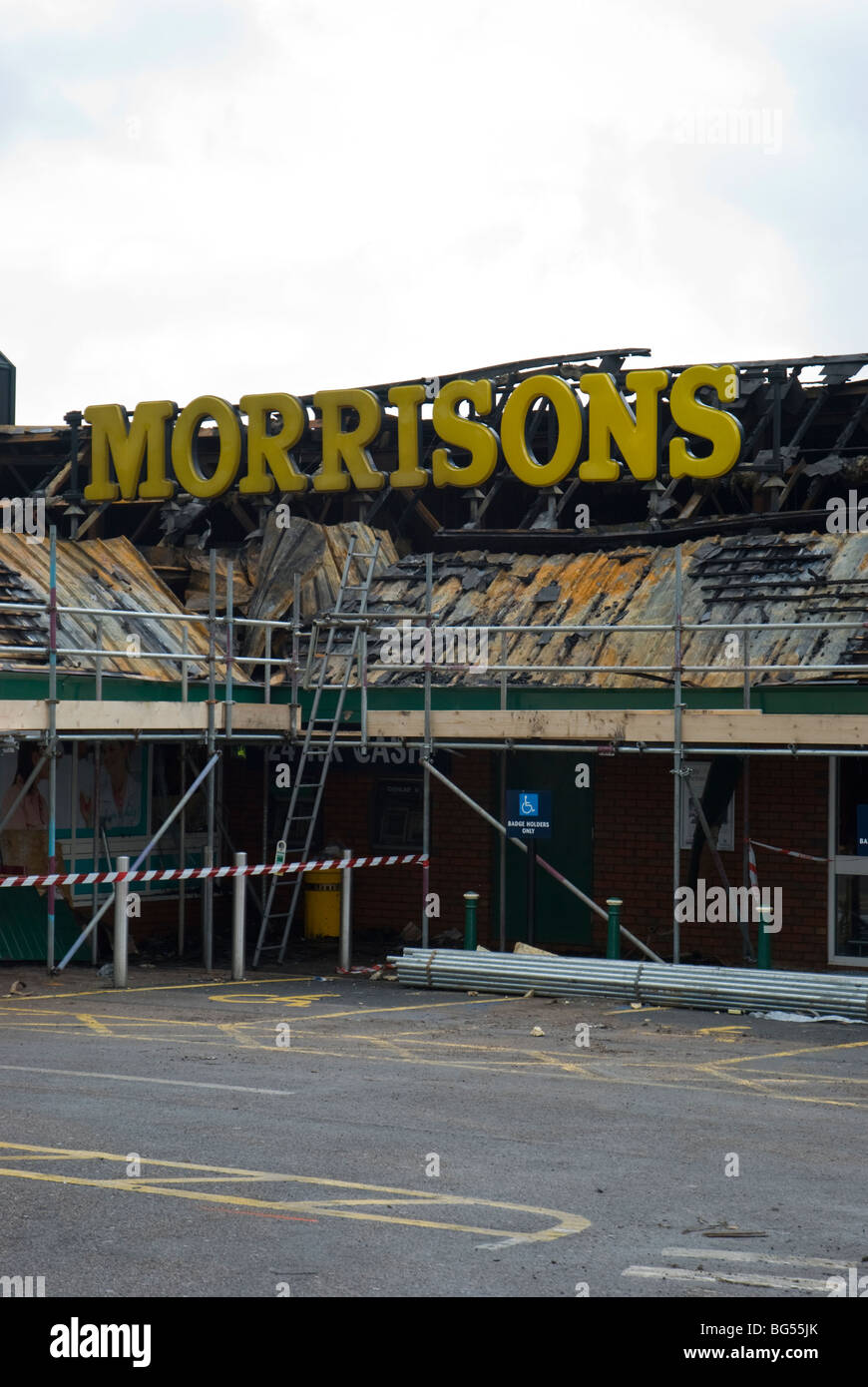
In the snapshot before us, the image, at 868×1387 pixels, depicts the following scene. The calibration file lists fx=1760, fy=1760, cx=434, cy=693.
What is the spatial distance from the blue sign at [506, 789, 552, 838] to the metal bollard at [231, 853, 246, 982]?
3047mm

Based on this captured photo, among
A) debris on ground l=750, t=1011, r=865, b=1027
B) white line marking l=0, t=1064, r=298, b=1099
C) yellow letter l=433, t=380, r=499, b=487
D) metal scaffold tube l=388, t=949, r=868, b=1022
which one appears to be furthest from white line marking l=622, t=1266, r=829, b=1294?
yellow letter l=433, t=380, r=499, b=487

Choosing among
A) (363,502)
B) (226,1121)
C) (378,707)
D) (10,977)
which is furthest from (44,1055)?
(363,502)

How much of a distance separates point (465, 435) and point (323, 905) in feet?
23.4

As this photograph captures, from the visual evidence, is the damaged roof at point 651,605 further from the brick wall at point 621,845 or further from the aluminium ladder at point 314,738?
the brick wall at point 621,845

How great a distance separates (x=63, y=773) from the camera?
67.3 ft

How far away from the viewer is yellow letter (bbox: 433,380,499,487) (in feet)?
80.9

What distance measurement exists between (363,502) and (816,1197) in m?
17.6

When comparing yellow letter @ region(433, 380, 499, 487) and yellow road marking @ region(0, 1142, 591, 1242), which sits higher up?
yellow letter @ region(433, 380, 499, 487)

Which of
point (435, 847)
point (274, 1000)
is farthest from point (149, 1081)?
point (435, 847)

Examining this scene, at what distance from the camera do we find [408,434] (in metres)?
25.3

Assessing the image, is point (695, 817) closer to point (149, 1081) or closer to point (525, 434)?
point (525, 434)

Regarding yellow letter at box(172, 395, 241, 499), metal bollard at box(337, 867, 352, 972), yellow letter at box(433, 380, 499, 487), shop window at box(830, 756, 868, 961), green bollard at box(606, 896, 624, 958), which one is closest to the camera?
green bollard at box(606, 896, 624, 958)

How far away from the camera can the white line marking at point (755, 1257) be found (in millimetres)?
7887

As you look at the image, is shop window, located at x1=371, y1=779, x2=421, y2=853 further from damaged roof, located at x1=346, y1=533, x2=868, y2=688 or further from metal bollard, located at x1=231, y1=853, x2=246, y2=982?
metal bollard, located at x1=231, y1=853, x2=246, y2=982
